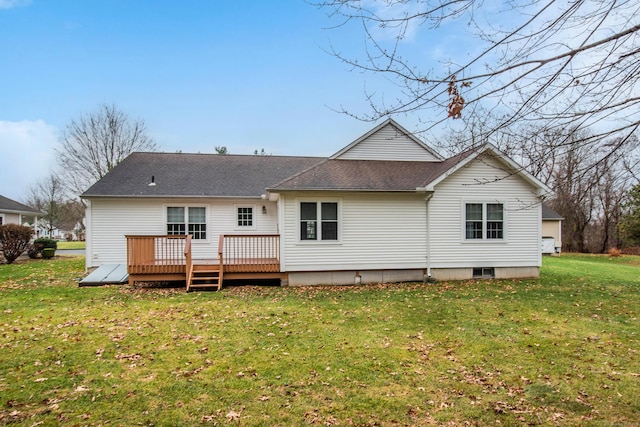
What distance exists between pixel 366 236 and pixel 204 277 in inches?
212

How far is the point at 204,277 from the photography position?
10.8 metres

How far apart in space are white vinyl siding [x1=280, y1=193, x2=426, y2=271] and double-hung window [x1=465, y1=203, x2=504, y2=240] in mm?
1593

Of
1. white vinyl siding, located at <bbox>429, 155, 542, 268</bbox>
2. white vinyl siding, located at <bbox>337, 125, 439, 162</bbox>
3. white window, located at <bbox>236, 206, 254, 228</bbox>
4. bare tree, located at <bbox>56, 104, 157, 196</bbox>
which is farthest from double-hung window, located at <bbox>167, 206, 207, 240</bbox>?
bare tree, located at <bbox>56, 104, 157, 196</bbox>

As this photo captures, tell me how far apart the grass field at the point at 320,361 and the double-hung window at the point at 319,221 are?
262 cm

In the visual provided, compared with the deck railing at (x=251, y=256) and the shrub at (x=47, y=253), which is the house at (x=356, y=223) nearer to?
the deck railing at (x=251, y=256)

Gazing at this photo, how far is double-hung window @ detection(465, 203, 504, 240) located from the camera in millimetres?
11633

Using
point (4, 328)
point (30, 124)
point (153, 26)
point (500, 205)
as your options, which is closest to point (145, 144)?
point (30, 124)

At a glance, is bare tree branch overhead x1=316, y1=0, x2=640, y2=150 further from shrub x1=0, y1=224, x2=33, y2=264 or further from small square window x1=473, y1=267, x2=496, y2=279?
shrub x1=0, y1=224, x2=33, y2=264

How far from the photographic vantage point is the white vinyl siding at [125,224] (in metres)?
13.2

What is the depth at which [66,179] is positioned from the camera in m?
28.2

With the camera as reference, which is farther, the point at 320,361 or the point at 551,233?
the point at 551,233

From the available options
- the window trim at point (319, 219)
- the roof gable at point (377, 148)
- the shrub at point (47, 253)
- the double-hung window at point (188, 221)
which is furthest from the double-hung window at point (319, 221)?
the shrub at point (47, 253)

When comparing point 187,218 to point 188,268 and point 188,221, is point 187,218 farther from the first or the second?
point 188,268

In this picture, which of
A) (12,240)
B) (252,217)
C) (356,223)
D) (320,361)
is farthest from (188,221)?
(12,240)
